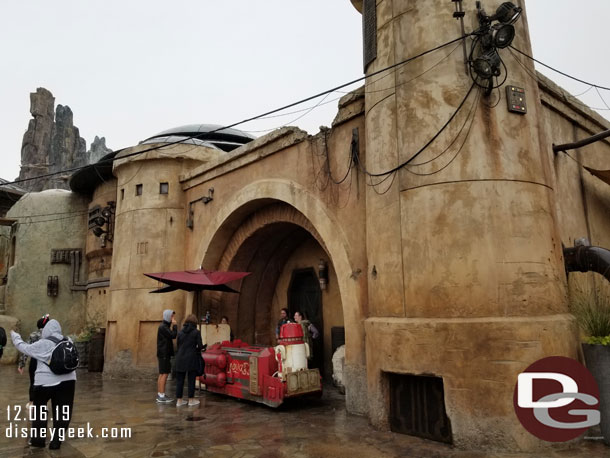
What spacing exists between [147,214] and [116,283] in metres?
2.12

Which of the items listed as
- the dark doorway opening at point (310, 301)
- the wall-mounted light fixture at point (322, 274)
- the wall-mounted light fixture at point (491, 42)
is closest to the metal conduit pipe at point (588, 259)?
the wall-mounted light fixture at point (491, 42)

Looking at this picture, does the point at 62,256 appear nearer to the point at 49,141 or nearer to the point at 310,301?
the point at 310,301

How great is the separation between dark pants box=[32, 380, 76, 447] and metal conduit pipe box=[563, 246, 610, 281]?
673 cm

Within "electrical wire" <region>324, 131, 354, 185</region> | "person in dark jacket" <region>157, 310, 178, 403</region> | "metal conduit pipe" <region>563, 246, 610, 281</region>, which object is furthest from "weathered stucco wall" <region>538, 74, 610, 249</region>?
"person in dark jacket" <region>157, 310, 178, 403</region>

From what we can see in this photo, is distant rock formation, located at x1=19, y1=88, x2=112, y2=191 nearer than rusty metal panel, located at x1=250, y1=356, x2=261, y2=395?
No

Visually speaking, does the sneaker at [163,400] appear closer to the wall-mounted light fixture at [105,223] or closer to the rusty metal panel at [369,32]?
the rusty metal panel at [369,32]

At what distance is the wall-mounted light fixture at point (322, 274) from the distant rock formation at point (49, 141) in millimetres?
47841

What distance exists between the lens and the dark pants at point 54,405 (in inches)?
212

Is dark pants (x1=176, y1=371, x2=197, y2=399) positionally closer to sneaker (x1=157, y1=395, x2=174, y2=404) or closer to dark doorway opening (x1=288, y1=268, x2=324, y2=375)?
sneaker (x1=157, y1=395, x2=174, y2=404)

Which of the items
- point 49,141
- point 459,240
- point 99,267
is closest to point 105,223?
point 99,267

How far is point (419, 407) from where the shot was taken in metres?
5.94

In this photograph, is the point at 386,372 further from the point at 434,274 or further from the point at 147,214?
the point at 147,214

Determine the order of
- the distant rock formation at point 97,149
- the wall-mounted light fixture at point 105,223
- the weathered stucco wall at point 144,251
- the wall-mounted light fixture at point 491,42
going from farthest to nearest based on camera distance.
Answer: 1. the distant rock formation at point 97,149
2. the wall-mounted light fixture at point 105,223
3. the weathered stucco wall at point 144,251
4. the wall-mounted light fixture at point 491,42

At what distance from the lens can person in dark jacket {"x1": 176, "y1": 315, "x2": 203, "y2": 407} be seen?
810 centimetres
